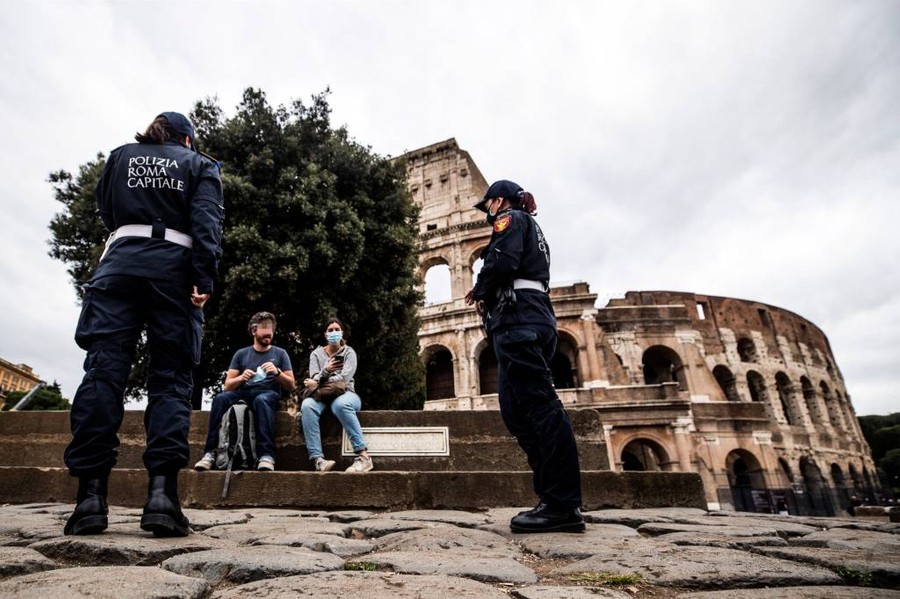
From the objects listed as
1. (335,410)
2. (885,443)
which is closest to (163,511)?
(335,410)

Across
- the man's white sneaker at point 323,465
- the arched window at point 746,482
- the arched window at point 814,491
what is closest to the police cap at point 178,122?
the man's white sneaker at point 323,465

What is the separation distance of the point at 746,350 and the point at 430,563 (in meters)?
30.4

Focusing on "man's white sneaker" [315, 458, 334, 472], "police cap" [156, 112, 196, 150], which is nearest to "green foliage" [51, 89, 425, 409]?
"man's white sneaker" [315, 458, 334, 472]

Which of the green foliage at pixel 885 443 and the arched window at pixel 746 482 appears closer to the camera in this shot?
the arched window at pixel 746 482

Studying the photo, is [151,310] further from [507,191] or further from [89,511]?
[507,191]

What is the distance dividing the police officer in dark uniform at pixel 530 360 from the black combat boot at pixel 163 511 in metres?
1.69

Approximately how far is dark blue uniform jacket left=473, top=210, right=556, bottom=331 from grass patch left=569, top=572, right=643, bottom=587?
153 cm

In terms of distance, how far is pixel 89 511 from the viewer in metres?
2.18

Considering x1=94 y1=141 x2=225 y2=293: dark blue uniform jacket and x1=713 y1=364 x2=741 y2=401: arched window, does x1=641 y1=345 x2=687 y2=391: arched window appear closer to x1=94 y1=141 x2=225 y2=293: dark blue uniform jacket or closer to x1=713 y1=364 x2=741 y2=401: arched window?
x1=713 y1=364 x2=741 y2=401: arched window

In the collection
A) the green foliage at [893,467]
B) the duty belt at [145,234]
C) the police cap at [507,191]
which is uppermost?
the green foliage at [893,467]

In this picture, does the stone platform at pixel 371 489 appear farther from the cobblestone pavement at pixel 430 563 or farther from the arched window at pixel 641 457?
the arched window at pixel 641 457

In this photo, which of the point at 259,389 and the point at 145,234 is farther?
the point at 259,389

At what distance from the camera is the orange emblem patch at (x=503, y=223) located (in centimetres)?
315

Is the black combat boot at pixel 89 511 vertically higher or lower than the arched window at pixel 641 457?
lower
